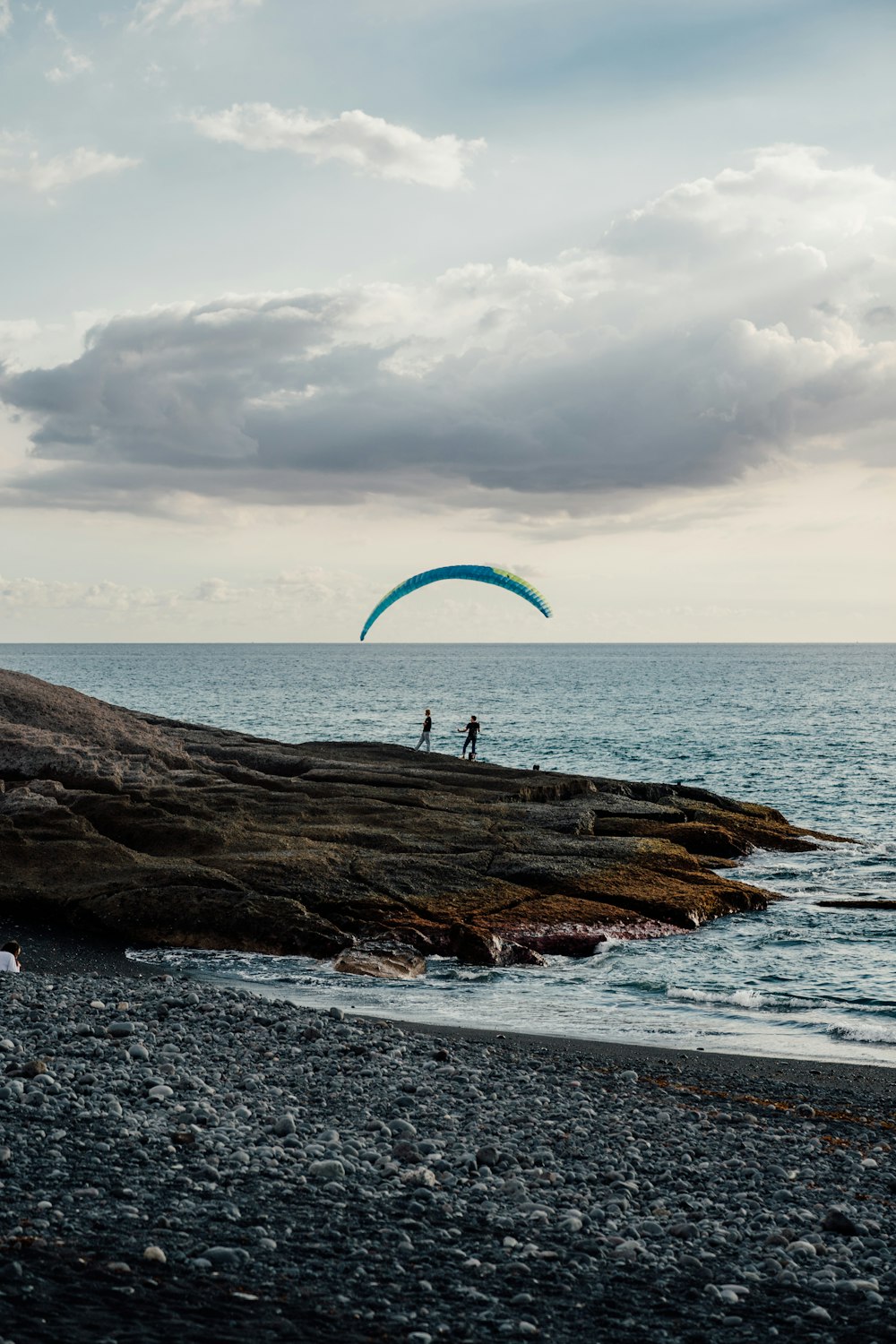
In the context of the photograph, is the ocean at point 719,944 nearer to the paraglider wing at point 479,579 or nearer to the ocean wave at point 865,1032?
the ocean wave at point 865,1032

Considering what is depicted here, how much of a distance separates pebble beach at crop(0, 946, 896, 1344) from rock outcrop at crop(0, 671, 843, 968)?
7897mm

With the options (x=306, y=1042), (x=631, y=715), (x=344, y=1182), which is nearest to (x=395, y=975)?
(x=306, y=1042)

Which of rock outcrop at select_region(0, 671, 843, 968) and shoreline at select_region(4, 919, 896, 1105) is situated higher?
rock outcrop at select_region(0, 671, 843, 968)

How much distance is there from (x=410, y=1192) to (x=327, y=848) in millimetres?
18217

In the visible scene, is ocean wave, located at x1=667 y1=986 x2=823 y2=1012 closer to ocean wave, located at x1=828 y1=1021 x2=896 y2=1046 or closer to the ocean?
the ocean

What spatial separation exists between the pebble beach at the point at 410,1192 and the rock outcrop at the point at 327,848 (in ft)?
25.9

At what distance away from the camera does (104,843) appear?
26.1 meters

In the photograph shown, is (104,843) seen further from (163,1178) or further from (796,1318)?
(796,1318)

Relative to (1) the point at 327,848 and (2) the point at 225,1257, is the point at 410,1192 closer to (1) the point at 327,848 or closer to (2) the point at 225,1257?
(2) the point at 225,1257

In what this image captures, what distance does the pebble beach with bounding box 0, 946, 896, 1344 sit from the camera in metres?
7.46

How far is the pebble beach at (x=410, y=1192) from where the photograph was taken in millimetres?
7457

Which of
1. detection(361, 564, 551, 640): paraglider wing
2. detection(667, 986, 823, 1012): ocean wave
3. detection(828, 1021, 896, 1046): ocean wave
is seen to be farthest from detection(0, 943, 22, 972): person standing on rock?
detection(361, 564, 551, 640): paraglider wing

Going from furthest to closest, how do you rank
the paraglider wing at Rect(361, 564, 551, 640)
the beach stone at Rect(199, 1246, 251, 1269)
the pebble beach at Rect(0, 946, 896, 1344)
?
the paraglider wing at Rect(361, 564, 551, 640) < the beach stone at Rect(199, 1246, 251, 1269) < the pebble beach at Rect(0, 946, 896, 1344)

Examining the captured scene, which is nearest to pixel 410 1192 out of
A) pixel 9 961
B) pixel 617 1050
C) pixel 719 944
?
pixel 617 1050
